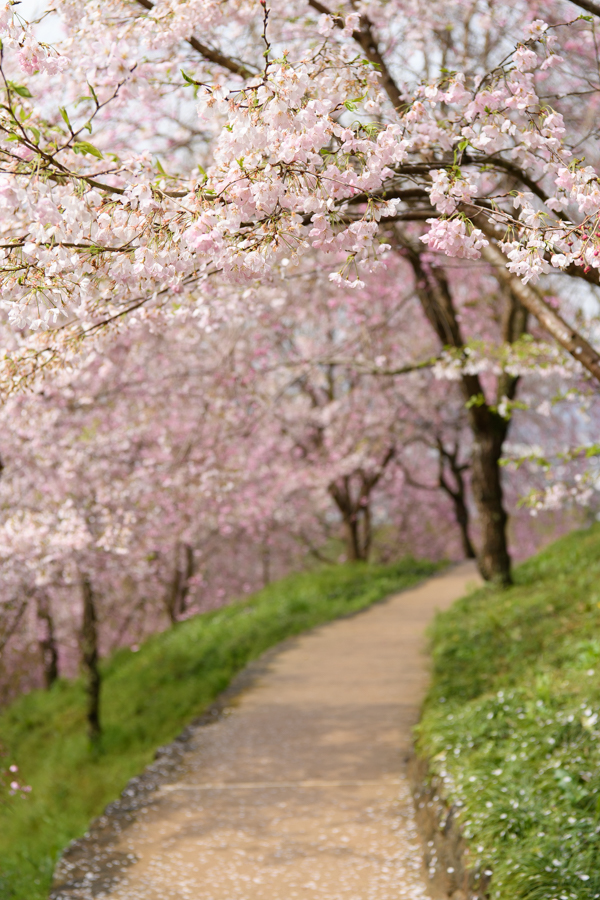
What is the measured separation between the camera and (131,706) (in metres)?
9.68

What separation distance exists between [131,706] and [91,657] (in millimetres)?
1205

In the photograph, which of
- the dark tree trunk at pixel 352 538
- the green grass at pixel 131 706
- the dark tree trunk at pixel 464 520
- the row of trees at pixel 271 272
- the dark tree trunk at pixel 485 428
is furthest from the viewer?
the dark tree trunk at pixel 464 520

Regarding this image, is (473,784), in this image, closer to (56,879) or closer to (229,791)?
(229,791)

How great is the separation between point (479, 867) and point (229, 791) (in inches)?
86.7

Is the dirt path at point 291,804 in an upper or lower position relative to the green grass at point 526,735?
lower

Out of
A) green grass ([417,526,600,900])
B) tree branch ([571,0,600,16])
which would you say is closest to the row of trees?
tree branch ([571,0,600,16])

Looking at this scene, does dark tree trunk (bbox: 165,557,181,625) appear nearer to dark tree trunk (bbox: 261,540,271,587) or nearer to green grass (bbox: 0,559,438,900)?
green grass (bbox: 0,559,438,900)

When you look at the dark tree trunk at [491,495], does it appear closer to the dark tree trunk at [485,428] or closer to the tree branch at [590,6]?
the dark tree trunk at [485,428]

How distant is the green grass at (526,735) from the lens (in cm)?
344

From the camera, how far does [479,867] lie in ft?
11.8

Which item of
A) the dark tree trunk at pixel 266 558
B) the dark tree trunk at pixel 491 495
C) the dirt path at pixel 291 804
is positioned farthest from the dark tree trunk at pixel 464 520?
the dirt path at pixel 291 804

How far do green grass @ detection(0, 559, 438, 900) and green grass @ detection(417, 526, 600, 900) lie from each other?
A: 2.46m

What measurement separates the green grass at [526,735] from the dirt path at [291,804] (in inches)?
16.0

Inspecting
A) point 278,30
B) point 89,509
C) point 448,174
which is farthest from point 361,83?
point 89,509
